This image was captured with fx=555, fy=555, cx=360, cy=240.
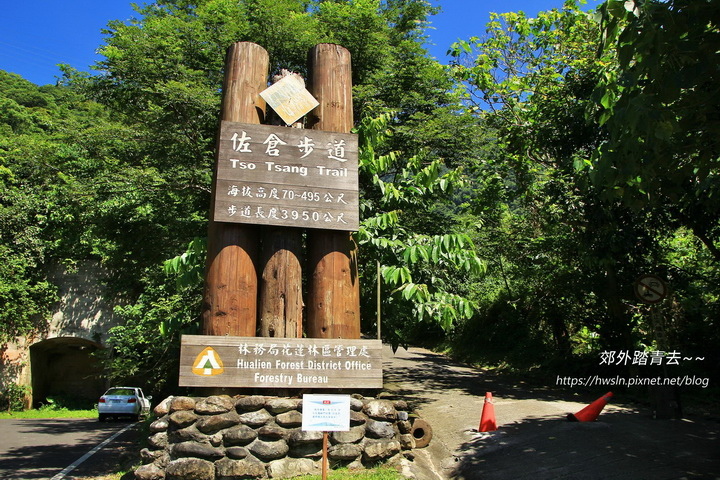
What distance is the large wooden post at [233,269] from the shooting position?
584cm

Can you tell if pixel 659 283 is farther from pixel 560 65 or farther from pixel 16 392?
pixel 16 392

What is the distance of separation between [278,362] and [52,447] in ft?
31.2

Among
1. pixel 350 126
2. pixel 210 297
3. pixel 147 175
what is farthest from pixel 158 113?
pixel 210 297

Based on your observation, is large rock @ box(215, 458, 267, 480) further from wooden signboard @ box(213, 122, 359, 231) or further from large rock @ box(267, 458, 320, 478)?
wooden signboard @ box(213, 122, 359, 231)

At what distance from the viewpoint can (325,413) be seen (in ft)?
16.1

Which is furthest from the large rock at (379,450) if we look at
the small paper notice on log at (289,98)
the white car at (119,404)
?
the white car at (119,404)

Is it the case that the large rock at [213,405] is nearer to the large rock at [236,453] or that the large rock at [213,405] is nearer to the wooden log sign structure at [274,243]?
the wooden log sign structure at [274,243]

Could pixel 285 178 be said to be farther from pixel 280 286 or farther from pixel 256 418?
pixel 256 418

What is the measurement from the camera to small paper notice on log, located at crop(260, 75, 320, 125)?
652cm

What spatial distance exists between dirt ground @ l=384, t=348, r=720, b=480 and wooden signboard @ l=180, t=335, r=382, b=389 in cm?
126

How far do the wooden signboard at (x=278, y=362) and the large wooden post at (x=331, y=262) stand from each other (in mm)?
283

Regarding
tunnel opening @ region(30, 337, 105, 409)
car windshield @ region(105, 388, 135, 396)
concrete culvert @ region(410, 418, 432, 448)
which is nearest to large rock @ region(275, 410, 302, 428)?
concrete culvert @ region(410, 418, 432, 448)

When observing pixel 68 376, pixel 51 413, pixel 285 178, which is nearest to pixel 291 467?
pixel 285 178

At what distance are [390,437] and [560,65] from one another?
10.4 meters
